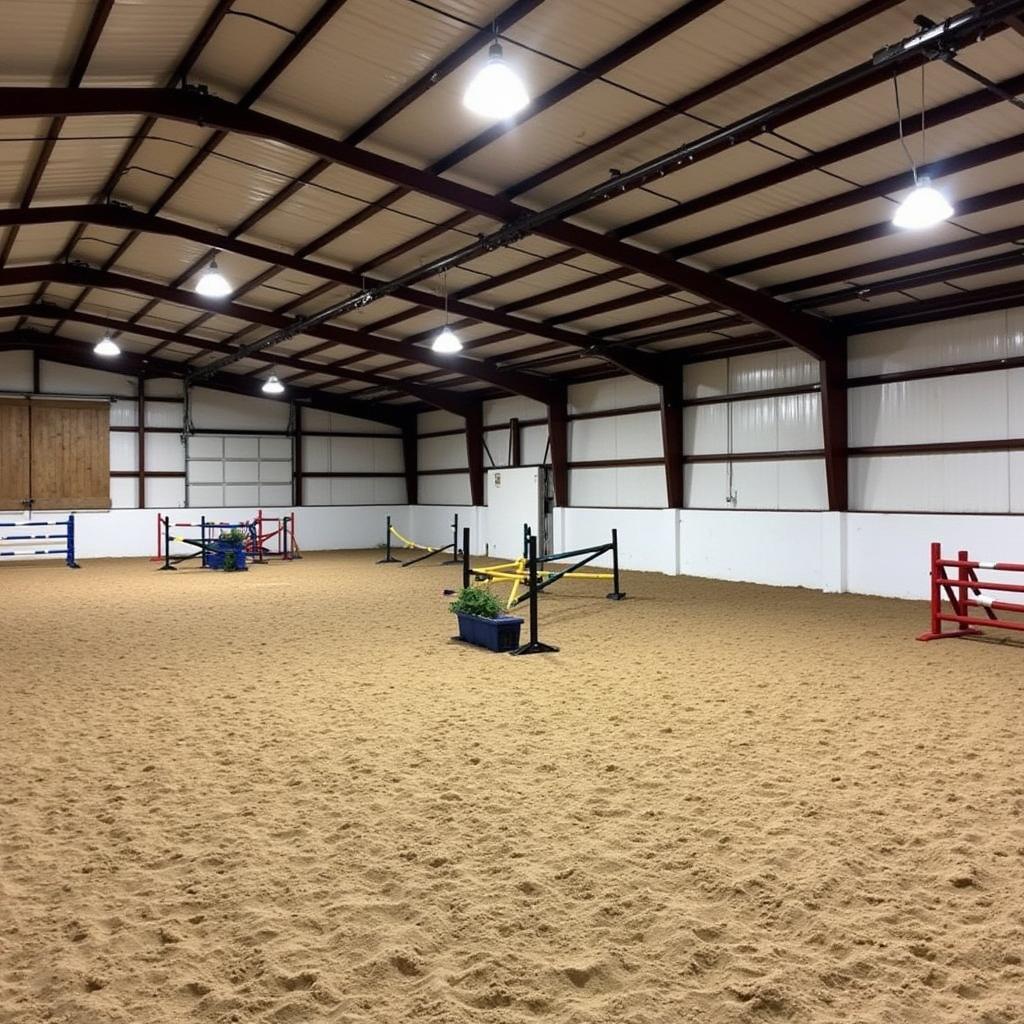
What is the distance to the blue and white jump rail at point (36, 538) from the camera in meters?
17.9

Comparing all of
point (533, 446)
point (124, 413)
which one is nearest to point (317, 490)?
point (124, 413)

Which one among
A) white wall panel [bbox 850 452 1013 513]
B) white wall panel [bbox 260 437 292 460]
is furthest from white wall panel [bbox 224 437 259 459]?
white wall panel [bbox 850 452 1013 513]

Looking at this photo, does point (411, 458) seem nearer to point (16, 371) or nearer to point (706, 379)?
point (16, 371)

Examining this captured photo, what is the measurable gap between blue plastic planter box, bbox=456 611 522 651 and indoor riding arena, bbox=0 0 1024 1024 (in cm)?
5

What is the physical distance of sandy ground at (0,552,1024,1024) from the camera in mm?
2529

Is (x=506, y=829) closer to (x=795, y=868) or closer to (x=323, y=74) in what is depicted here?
(x=795, y=868)

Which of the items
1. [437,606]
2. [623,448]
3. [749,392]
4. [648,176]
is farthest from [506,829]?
[623,448]

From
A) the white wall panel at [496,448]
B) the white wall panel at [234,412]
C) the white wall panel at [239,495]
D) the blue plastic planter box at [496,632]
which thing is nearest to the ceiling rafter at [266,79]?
the blue plastic planter box at [496,632]

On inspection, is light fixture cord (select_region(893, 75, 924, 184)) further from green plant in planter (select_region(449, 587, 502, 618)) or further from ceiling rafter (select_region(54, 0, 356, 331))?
green plant in planter (select_region(449, 587, 502, 618))

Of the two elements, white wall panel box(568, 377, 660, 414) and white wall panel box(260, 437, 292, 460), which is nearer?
white wall panel box(568, 377, 660, 414)

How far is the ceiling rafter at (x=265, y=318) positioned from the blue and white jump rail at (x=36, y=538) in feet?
16.4

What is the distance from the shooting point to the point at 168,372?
67.7 ft

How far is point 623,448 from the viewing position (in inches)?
656

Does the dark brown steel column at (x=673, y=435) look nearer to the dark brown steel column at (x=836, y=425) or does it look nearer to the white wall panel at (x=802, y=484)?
the white wall panel at (x=802, y=484)
